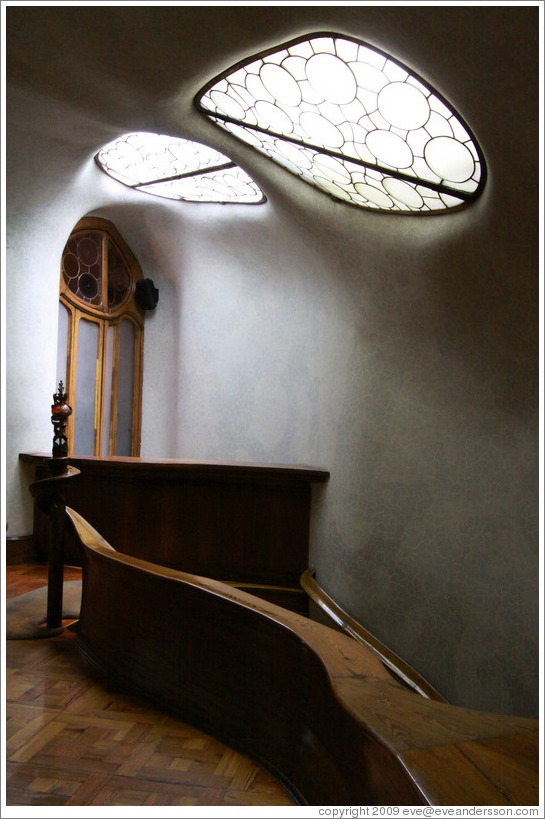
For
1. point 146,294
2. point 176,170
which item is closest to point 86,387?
point 146,294

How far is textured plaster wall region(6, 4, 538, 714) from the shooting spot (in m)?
2.15

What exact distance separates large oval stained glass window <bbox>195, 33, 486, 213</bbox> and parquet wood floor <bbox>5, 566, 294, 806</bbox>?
225 cm

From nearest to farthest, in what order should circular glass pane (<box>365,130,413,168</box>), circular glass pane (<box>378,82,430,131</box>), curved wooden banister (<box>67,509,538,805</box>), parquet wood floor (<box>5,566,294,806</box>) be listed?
curved wooden banister (<box>67,509,538,805</box>)
parquet wood floor (<box>5,566,294,806</box>)
circular glass pane (<box>378,82,430,131</box>)
circular glass pane (<box>365,130,413,168</box>)

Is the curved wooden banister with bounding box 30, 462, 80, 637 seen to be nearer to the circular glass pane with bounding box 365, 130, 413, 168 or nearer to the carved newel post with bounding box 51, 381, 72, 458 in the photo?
the carved newel post with bounding box 51, 381, 72, 458

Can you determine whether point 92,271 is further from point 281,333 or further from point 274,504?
point 274,504

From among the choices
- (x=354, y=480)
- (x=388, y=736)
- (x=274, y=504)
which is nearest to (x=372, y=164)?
(x=354, y=480)

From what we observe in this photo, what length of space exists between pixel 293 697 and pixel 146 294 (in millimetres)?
5749

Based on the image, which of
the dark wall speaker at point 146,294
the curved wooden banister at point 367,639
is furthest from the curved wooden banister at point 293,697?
the dark wall speaker at point 146,294

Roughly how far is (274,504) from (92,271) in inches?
141

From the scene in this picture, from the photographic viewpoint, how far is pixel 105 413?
669 cm

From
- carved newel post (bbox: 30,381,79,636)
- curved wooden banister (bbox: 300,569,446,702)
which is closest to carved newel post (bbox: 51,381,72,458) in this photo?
carved newel post (bbox: 30,381,79,636)

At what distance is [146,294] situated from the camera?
22.4ft

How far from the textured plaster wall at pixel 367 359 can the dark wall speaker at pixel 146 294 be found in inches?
4.5

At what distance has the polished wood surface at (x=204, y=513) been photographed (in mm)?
4309
